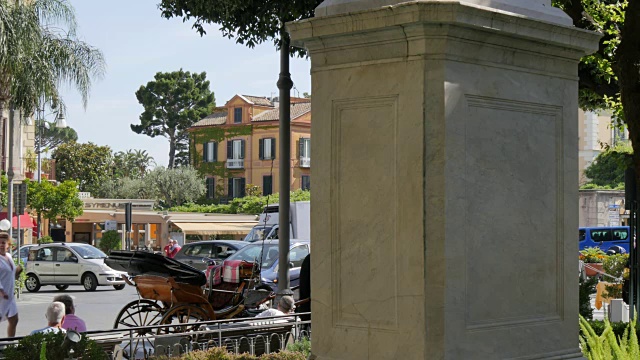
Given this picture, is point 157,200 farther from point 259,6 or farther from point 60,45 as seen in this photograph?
point 259,6

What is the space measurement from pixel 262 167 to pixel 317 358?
77677 mm

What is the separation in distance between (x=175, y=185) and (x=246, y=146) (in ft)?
25.0

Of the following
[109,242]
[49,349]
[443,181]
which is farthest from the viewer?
[109,242]

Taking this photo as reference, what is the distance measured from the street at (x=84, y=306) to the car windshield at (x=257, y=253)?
3040 millimetres

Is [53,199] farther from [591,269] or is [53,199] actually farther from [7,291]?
[7,291]

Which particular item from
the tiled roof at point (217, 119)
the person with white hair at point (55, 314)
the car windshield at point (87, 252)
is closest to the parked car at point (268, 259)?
the car windshield at point (87, 252)

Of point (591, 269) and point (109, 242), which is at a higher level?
point (109, 242)

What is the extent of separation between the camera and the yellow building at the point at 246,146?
265 feet

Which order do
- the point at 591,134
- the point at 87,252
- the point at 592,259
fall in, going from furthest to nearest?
1. the point at 591,134
2. the point at 592,259
3. the point at 87,252

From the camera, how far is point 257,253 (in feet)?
78.1

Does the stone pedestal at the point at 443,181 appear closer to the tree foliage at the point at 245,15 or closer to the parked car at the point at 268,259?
the tree foliage at the point at 245,15

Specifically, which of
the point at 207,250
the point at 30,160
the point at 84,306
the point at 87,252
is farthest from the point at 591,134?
the point at 84,306

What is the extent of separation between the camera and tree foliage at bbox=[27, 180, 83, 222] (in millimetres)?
51406

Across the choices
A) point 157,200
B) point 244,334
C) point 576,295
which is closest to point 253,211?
point 157,200
